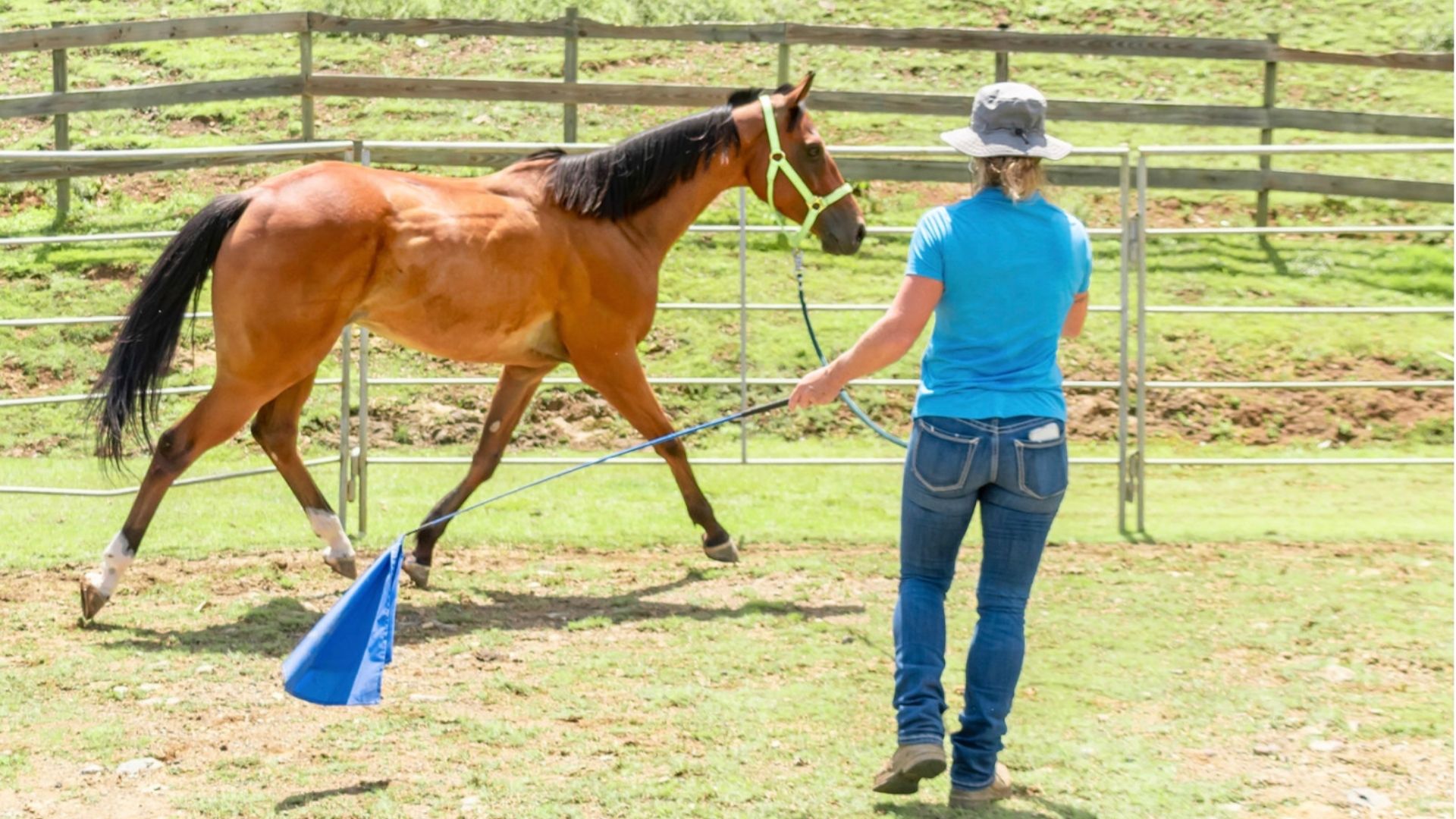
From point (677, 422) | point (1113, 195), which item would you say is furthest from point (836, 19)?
point (677, 422)

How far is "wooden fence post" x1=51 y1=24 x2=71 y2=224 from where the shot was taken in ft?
37.4

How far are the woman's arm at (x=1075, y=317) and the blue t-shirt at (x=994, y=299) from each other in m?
0.25

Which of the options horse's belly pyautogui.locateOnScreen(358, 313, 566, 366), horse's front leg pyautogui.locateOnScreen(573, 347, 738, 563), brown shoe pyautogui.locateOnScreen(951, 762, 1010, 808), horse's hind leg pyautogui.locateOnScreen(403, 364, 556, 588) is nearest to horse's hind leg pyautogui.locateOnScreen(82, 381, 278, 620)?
horse's belly pyautogui.locateOnScreen(358, 313, 566, 366)

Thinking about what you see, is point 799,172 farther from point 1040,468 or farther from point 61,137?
point 61,137

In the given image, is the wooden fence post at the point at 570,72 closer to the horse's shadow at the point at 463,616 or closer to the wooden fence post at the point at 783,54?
the wooden fence post at the point at 783,54

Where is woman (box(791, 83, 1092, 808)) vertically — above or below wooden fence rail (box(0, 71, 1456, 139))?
below

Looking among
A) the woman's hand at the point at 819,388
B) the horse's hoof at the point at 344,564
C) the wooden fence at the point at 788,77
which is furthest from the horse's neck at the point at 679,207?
the wooden fence at the point at 788,77

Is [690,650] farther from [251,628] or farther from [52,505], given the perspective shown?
[52,505]

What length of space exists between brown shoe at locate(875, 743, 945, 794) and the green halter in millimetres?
3135

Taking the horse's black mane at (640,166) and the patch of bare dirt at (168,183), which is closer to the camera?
the horse's black mane at (640,166)

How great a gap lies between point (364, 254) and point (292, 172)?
442mm

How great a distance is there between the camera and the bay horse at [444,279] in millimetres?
5742

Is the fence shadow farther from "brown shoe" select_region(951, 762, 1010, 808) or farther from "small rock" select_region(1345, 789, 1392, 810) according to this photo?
"small rock" select_region(1345, 789, 1392, 810)

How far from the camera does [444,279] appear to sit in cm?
614
